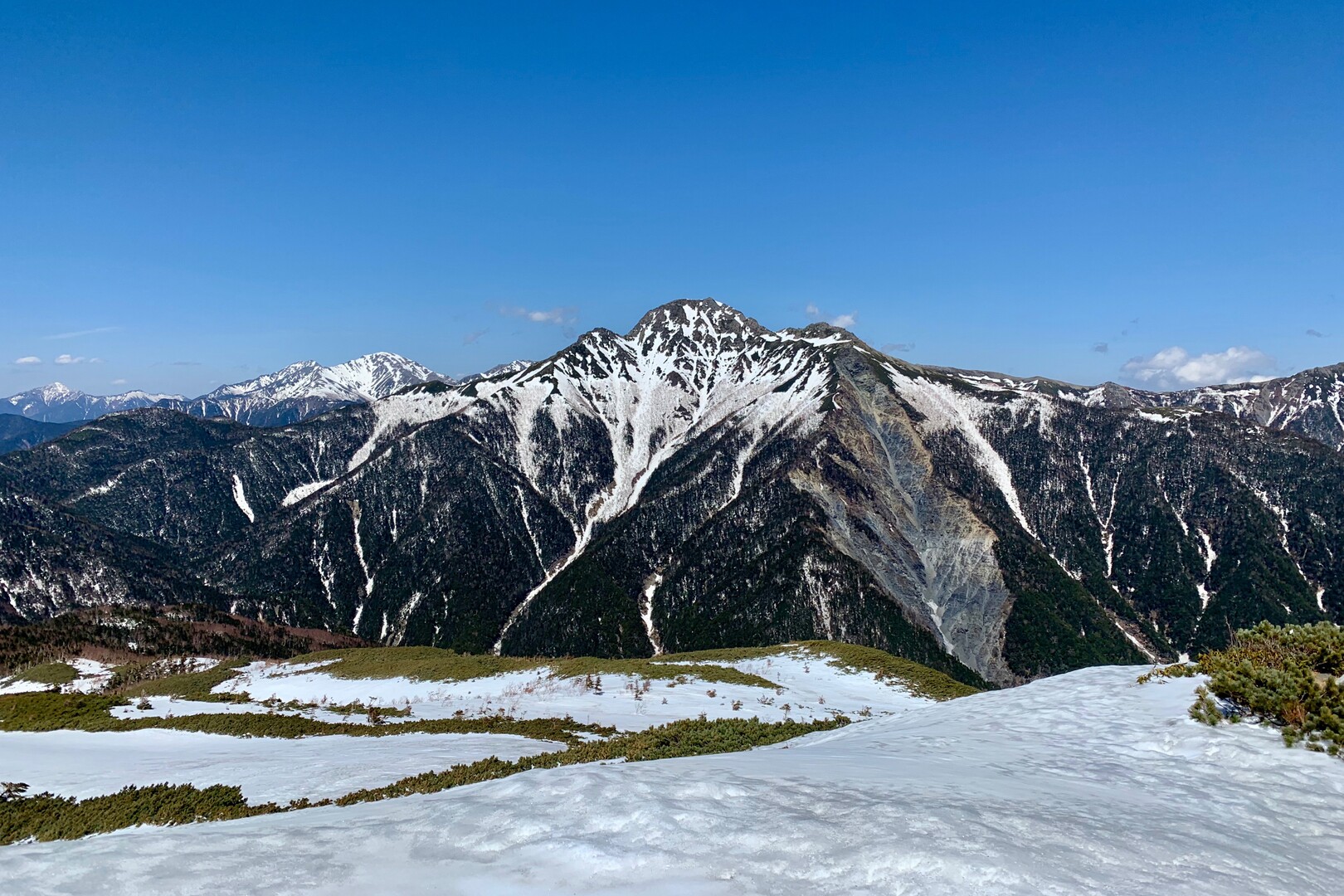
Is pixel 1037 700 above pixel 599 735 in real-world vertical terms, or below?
above

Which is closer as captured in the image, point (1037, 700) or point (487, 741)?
point (1037, 700)

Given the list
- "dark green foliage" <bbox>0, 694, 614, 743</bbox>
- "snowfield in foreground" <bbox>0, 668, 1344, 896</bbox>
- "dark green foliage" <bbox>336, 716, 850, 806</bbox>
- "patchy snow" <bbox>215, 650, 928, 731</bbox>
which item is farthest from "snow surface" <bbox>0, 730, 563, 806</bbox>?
"snowfield in foreground" <bbox>0, 668, 1344, 896</bbox>

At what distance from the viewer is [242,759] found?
73.9 ft

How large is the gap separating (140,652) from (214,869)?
98.4 meters

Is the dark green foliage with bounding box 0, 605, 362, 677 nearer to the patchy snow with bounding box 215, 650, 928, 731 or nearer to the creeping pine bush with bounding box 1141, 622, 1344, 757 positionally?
the patchy snow with bounding box 215, 650, 928, 731

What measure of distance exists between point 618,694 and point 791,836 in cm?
2617

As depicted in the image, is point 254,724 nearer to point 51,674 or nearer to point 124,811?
point 124,811

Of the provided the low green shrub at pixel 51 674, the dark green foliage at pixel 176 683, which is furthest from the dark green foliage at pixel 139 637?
the dark green foliage at pixel 176 683

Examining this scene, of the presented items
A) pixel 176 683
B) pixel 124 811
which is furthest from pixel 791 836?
pixel 176 683

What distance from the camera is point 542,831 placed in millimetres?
8617

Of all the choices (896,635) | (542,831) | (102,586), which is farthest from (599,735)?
(102,586)

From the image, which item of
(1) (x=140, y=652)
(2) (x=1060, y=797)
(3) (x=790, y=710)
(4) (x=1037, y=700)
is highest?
(2) (x=1060, y=797)

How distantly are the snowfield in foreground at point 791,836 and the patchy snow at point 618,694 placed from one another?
16.7 m

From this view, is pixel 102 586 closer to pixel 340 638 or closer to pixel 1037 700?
pixel 340 638
